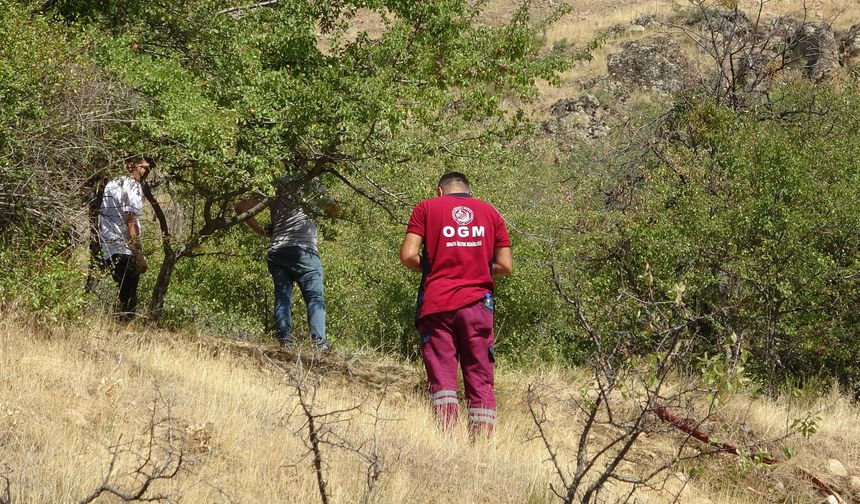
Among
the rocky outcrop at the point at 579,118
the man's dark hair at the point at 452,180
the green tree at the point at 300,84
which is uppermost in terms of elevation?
the rocky outcrop at the point at 579,118

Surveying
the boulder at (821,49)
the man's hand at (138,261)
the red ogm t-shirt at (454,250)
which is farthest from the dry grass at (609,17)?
the red ogm t-shirt at (454,250)

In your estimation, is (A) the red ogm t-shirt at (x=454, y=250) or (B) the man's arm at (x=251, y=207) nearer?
(A) the red ogm t-shirt at (x=454, y=250)

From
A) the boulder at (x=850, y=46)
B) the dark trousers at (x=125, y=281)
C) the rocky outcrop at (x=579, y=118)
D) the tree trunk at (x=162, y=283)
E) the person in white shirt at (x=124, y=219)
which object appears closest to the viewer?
the person in white shirt at (x=124, y=219)

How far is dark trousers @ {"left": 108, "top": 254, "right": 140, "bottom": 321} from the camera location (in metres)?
9.00

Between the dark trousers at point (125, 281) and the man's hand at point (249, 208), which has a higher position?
the man's hand at point (249, 208)

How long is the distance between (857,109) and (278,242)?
10127 mm

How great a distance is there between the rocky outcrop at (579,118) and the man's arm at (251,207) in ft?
83.5

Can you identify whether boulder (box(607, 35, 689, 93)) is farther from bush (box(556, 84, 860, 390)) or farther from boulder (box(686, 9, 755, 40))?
bush (box(556, 84, 860, 390))

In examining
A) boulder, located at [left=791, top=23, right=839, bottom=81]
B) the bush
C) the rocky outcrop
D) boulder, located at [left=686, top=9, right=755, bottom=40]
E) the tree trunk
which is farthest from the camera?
the rocky outcrop

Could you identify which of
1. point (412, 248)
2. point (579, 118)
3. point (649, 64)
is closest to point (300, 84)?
point (412, 248)

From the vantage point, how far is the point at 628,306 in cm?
1072

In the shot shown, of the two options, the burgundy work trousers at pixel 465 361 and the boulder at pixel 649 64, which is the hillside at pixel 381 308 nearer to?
the burgundy work trousers at pixel 465 361

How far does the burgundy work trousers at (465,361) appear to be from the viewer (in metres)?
6.59

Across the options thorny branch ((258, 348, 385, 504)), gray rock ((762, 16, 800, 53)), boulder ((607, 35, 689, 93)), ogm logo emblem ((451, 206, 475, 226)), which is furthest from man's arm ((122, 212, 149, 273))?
boulder ((607, 35, 689, 93))
